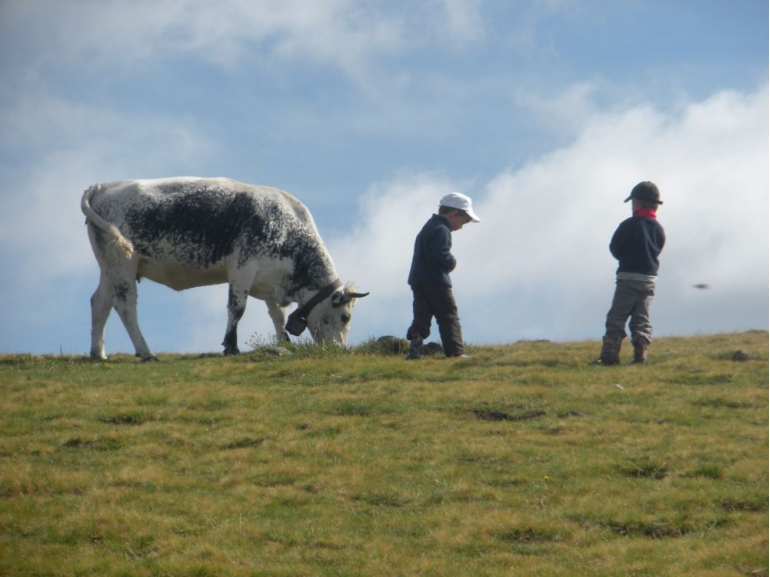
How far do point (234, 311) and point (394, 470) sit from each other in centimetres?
935

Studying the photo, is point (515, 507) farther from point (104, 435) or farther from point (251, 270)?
point (251, 270)

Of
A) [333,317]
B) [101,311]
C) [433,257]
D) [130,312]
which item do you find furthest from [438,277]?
[101,311]

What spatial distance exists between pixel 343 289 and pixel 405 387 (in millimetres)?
5685

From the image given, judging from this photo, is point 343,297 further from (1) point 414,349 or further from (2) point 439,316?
(2) point 439,316

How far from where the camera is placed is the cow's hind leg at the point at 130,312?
2030 centimetres

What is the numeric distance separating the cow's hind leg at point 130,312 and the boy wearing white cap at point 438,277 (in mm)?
5322

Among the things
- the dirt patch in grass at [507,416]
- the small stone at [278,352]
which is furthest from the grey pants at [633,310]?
the small stone at [278,352]

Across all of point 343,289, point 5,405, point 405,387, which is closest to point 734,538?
point 405,387

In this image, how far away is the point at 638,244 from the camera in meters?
16.7

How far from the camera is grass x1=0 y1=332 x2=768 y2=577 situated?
9.62 metres

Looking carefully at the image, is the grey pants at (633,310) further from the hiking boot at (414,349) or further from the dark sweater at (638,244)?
the hiking boot at (414,349)

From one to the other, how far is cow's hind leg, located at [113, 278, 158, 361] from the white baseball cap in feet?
20.5

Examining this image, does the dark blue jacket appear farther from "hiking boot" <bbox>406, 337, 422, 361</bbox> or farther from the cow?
the cow

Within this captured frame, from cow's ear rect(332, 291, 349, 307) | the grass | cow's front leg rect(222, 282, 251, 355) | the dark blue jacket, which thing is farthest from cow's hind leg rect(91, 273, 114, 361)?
the dark blue jacket
